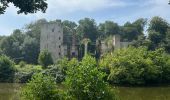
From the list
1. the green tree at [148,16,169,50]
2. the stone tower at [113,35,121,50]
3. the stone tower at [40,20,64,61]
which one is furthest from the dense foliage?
the stone tower at [40,20,64,61]

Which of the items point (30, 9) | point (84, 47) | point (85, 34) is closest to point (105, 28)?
point (85, 34)

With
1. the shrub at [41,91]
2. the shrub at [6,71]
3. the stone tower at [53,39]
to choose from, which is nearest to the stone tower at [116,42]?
the stone tower at [53,39]

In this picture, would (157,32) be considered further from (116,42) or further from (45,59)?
(45,59)

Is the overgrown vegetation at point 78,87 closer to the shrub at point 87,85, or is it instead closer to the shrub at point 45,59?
the shrub at point 87,85

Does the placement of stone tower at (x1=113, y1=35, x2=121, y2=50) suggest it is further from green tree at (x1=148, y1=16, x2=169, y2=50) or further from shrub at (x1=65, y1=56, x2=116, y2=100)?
shrub at (x1=65, y1=56, x2=116, y2=100)

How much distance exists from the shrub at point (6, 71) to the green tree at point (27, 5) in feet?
151

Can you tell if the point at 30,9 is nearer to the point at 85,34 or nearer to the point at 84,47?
the point at 84,47

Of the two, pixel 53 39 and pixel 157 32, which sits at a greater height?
pixel 157 32

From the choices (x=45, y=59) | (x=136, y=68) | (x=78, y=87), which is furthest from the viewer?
(x=45, y=59)

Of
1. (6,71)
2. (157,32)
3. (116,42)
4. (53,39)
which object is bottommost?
(6,71)

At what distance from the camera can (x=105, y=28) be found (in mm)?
88500

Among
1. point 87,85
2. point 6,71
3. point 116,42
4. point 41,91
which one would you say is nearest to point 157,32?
point 116,42

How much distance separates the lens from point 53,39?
6831cm

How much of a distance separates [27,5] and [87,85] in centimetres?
1027
